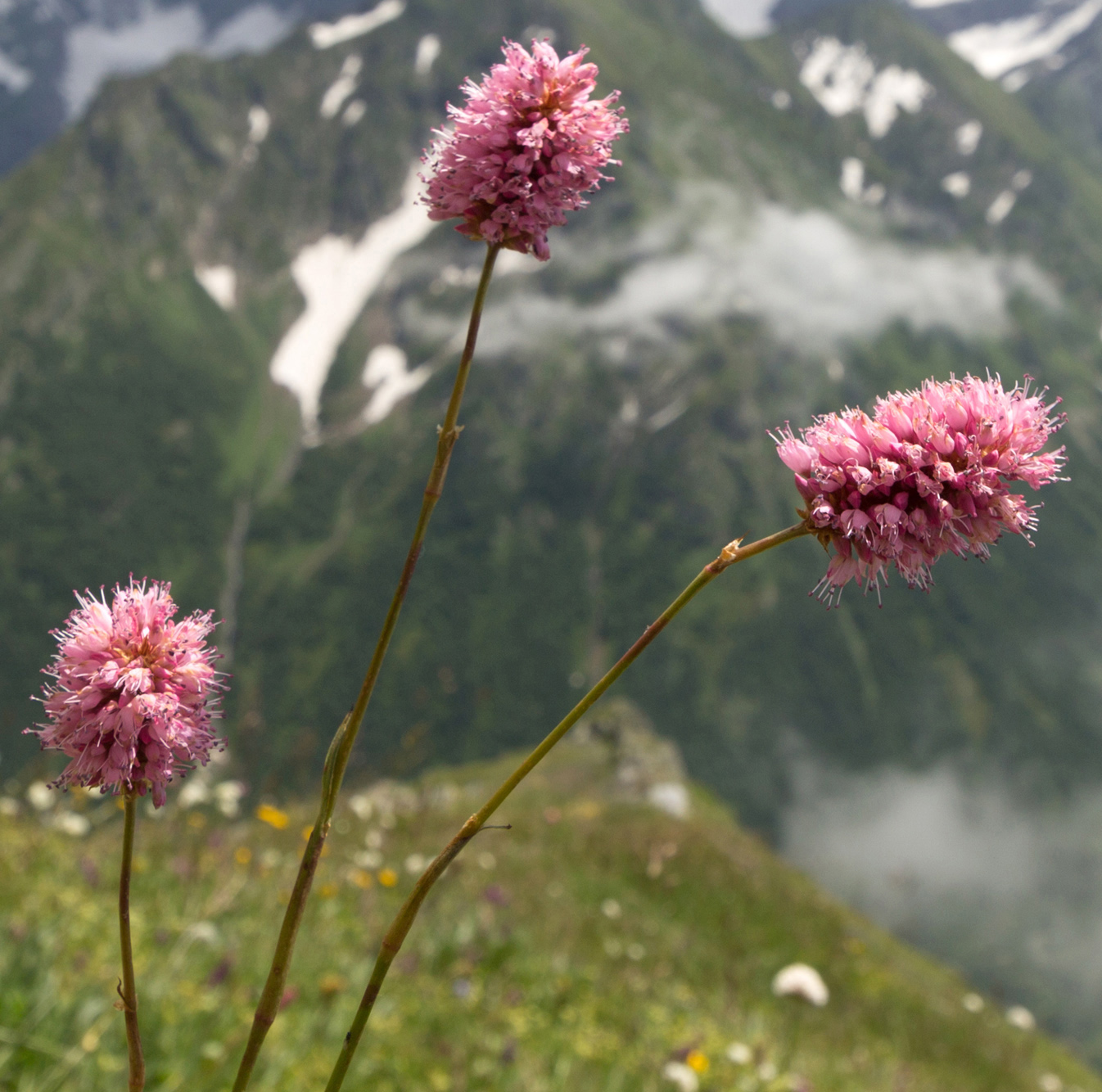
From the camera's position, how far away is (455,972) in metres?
8.37

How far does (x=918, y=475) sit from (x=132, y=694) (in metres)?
1.45

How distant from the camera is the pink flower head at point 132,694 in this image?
172cm

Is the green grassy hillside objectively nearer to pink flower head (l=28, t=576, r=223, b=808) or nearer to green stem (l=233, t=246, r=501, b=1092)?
pink flower head (l=28, t=576, r=223, b=808)

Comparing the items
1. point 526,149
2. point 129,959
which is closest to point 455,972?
point 129,959

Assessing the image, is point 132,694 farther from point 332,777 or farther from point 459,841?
point 459,841

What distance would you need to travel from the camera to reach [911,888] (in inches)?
554

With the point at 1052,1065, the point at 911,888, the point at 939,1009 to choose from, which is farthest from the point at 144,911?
the point at 1052,1065

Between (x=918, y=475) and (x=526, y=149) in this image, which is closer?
(x=918, y=475)

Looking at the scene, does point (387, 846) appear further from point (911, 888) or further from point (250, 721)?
point (911, 888)

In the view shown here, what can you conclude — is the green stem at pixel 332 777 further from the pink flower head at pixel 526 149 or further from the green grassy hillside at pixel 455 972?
the green grassy hillside at pixel 455 972

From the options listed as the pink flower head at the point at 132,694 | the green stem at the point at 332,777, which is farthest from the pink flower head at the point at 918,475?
the pink flower head at the point at 132,694

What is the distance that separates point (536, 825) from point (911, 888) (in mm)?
6688

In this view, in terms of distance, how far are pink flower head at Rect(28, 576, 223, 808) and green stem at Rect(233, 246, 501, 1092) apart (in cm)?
23

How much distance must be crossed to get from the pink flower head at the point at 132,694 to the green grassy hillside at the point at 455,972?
130 inches
